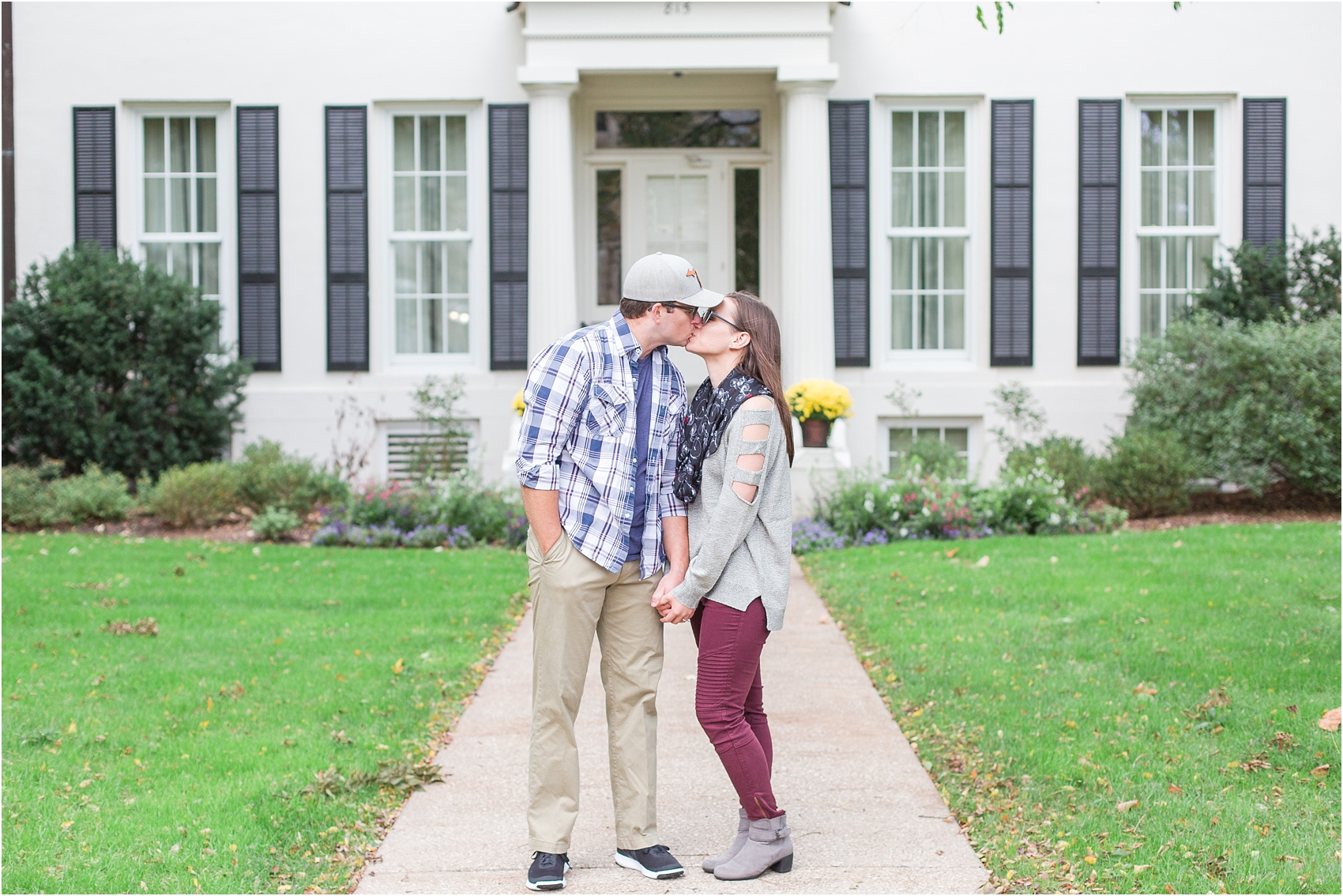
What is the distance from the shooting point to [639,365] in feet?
12.1

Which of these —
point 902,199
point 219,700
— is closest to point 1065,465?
point 902,199

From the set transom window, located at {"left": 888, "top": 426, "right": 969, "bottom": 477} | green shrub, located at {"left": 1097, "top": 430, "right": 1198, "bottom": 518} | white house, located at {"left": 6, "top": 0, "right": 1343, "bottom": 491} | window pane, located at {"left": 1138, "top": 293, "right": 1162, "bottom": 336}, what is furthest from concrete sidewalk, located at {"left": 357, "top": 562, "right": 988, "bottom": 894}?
window pane, located at {"left": 1138, "top": 293, "right": 1162, "bottom": 336}

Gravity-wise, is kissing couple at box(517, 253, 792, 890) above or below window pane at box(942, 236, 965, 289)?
below

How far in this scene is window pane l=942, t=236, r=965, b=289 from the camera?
495 inches

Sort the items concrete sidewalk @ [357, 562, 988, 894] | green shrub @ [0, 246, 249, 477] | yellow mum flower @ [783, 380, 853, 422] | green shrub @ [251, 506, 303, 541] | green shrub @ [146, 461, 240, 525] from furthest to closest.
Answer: green shrub @ [0, 246, 249, 477], yellow mum flower @ [783, 380, 853, 422], green shrub @ [146, 461, 240, 525], green shrub @ [251, 506, 303, 541], concrete sidewalk @ [357, 562, 988, 894]

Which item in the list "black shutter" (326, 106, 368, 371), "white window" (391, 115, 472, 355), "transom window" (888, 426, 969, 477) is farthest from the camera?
"white window" (391, 115, 472, 355)

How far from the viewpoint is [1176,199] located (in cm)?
1254

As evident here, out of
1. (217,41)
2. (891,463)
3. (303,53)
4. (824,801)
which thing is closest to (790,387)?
(891,463)

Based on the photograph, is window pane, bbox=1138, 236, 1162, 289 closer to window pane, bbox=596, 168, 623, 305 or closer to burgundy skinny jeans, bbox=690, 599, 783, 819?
window pane, bbox=596, 168, 623, 305

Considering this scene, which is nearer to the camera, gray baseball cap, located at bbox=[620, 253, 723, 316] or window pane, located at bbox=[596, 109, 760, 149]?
gray baseball cap, located at bbox=[620, 253, 723, 316]

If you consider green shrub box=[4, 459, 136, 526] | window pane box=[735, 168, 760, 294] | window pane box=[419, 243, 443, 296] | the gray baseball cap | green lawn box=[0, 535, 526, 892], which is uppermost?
window pane box=[735, 168, 760, 294]

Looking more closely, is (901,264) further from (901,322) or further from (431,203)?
(431,203)

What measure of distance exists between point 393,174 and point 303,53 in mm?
1433

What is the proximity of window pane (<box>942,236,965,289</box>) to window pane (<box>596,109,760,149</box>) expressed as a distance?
7.61 ft
